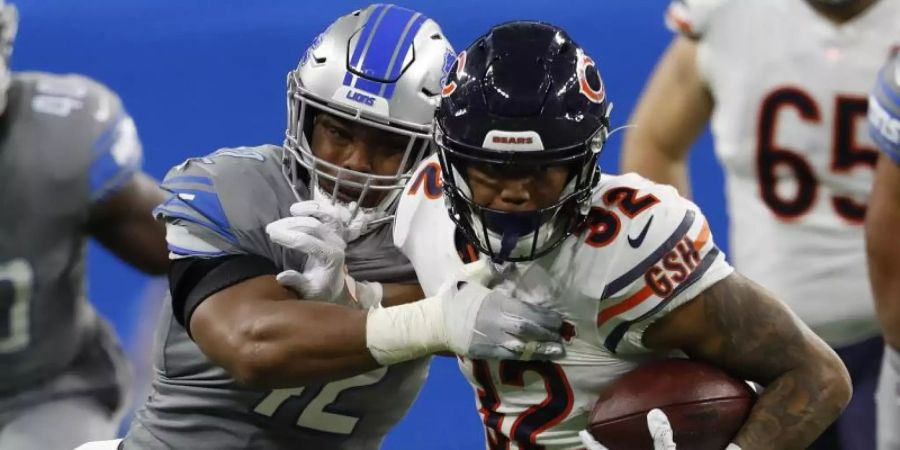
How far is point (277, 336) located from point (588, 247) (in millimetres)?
328

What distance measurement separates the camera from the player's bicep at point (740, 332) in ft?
4.88

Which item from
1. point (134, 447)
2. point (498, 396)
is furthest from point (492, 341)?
point (134, 447)

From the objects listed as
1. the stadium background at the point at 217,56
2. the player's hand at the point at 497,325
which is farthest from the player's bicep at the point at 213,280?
the stadium background at the point at 217,56

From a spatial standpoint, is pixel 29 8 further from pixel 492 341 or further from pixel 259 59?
pixel 492 341

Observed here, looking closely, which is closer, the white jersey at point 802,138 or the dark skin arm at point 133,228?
the white jersey at point 802,138

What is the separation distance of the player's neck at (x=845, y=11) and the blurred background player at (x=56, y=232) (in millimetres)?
994

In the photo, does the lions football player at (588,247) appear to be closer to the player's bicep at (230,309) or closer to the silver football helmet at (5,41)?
the player's bicep at (230,309)

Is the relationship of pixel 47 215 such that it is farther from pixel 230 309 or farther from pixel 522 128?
pixel 522 128

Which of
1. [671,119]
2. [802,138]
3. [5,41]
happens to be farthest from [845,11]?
[5,41]

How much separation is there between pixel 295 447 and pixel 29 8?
1878mm

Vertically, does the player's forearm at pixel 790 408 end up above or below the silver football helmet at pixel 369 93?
below

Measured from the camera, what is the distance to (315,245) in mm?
1671

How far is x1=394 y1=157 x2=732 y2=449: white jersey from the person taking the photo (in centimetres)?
148

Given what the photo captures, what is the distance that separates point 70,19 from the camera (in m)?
3.45
